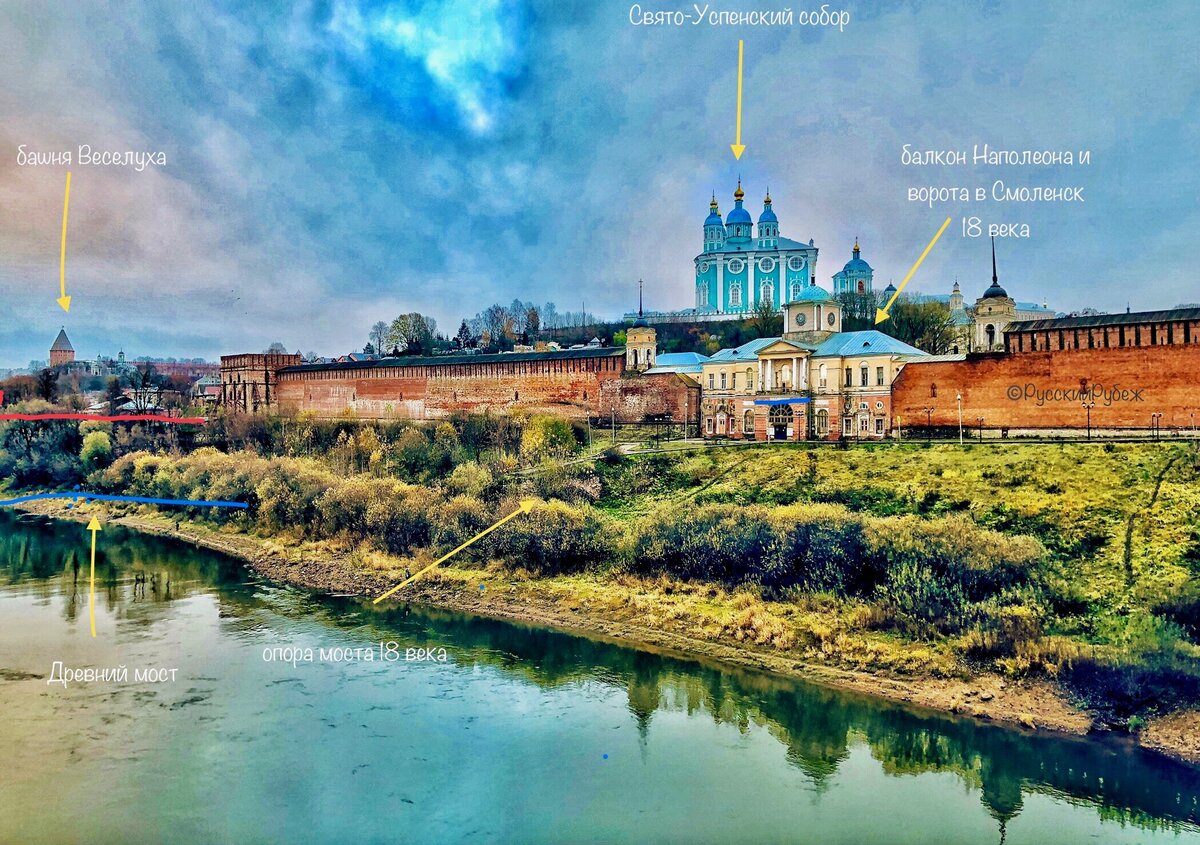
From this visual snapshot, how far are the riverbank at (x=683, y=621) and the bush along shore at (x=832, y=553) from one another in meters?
0.04

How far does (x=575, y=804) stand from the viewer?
801 cm

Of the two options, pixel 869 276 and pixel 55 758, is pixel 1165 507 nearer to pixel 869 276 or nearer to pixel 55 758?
pixel 55 758

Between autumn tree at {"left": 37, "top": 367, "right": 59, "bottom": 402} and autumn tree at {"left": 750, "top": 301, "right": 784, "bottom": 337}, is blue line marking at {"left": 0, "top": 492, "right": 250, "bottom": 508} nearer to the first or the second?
autumn tree at {"left": 37, "top": 367, "right": 59, "bottom": 402}

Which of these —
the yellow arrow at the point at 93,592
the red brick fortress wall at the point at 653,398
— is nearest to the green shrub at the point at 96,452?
the yellow arrow at the point at 93,592

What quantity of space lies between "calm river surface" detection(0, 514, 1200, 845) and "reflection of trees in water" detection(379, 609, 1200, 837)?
0.09 ft

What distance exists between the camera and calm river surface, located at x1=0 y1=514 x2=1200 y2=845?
302 inches

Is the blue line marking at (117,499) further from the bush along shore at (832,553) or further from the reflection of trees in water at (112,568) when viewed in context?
the reflection of trees in water at (112,568)

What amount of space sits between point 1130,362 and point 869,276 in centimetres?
2658

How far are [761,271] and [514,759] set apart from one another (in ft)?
116

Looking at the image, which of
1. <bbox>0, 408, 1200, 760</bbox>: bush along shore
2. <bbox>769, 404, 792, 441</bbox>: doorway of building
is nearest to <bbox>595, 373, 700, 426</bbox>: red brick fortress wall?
<bbox>0, 408, 1200, 760</bbox>: bush along shore

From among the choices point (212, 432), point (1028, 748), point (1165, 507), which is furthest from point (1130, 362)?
point (212, 432)

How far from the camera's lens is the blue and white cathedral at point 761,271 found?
41531 mm

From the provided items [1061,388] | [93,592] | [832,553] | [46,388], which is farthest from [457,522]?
[46,388]

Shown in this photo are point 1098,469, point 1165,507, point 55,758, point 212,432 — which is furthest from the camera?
point 212,432
